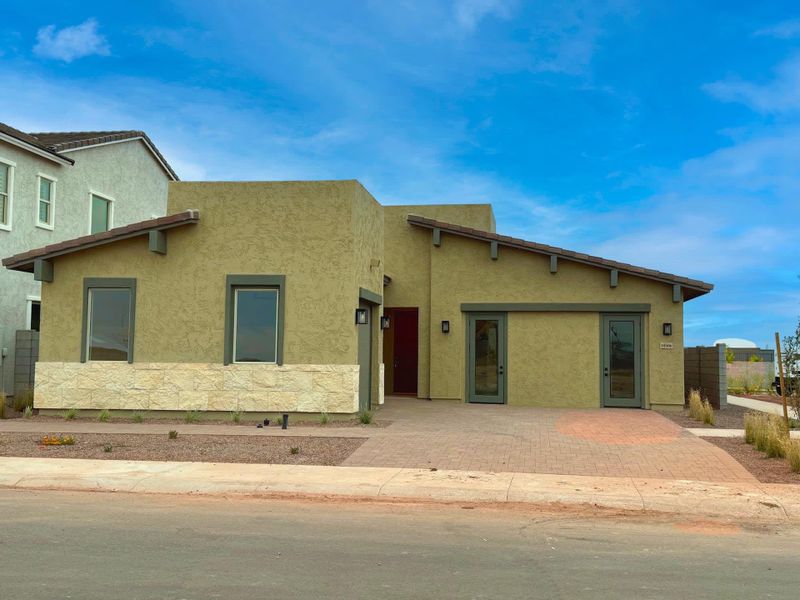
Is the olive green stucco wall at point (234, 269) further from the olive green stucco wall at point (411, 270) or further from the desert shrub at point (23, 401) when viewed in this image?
the olive green stucco wall at point (411, 270)

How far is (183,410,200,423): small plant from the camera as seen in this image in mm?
15308

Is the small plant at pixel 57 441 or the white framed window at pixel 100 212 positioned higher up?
the white framed window at pixel 100 212

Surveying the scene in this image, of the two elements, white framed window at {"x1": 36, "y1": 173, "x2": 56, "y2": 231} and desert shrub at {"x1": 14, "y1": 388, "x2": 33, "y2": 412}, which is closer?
desert shrub at {"x1": 14, "y1": 388, "x2": 33, "y2": 412}

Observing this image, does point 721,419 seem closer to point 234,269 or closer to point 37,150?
point 234,269

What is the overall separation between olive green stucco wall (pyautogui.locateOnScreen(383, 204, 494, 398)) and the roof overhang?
9.65 m

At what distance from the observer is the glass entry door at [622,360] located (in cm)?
1931

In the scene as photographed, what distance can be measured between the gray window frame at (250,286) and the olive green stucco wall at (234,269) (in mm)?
120

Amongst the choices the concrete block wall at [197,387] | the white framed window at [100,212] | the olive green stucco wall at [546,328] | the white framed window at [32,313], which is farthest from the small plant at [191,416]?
the white framed window at [100,212]

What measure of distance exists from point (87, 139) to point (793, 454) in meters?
21.7

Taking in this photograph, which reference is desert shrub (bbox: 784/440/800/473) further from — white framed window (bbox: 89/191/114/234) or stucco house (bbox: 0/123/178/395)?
white framed window (bbox: 89/191/114/234)

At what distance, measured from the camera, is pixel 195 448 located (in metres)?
12.1

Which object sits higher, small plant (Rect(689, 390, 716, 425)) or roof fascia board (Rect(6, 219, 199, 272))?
roof fascia board (Rect(6, 219, 199, 272))

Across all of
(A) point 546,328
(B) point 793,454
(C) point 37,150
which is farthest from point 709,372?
(C) point 37,150

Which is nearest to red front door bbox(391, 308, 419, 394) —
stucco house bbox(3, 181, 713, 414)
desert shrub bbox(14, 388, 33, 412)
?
stucco house bbox(3, 181, 713, 414)
